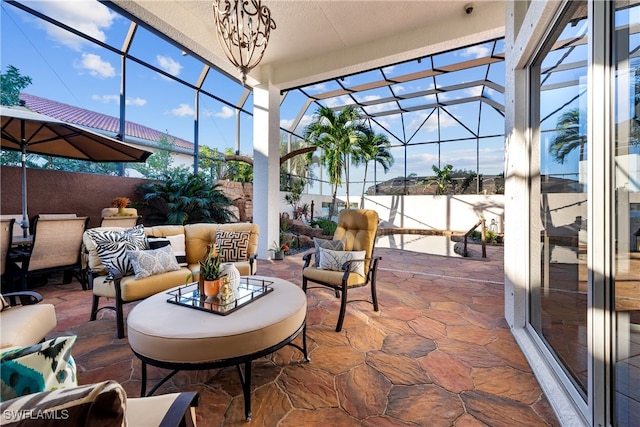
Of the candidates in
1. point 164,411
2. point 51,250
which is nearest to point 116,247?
point 51,250

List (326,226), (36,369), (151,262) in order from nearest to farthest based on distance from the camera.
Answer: (36,369) < (151,262) < (326,226)

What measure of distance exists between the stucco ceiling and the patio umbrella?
72.8 inches

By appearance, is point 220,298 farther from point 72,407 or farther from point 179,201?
point 179,201

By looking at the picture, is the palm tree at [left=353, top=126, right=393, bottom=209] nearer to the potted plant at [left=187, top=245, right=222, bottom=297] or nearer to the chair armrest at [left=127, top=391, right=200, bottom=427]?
the potted plant at [left=187, top=245, right=222, bottom=297]

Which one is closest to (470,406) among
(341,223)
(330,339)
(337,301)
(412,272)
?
(330,339)

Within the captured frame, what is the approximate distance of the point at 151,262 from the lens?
274cm

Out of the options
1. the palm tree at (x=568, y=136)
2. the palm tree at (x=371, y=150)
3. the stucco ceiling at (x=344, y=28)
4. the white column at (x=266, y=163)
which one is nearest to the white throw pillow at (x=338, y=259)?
the palm tree at (x=568, y=136)

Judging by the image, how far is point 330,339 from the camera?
2.48 metres

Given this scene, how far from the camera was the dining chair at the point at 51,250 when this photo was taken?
10.7 feet

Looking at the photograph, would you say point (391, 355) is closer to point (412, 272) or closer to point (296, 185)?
point (412, 272)

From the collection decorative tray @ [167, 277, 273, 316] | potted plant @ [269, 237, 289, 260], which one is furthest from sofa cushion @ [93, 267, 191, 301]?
potted plant @ [269, 237, 289, 260]

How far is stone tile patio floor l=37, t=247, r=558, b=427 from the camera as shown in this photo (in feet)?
5.32

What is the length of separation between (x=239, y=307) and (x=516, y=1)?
3.68m

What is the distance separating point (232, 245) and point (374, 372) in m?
2.20
